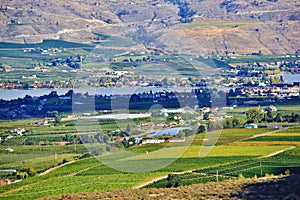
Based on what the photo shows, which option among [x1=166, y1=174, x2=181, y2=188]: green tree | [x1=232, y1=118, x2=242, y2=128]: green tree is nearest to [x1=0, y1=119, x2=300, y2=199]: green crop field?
[x1=166, y1=174, x2=181, y2=188]: green tree

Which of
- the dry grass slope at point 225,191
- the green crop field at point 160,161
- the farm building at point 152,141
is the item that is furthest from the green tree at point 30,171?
the dry grass slope at point 225,191

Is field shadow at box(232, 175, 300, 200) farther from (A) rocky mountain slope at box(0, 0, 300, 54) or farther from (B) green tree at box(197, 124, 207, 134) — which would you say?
(A) rocky mountain slope at box(0, 0, 300, 54)

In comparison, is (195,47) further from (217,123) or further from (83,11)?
(217,123)

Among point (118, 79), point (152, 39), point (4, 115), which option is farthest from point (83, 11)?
point (4, 115)

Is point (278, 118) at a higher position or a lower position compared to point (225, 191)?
higher

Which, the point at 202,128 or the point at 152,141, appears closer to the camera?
the point at 152,141

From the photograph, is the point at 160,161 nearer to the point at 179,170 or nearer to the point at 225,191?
the point at 179,170

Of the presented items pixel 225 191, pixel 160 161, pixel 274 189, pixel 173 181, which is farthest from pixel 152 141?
pixel 274 189

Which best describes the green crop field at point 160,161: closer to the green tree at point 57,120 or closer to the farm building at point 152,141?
the farm building at point 152,141

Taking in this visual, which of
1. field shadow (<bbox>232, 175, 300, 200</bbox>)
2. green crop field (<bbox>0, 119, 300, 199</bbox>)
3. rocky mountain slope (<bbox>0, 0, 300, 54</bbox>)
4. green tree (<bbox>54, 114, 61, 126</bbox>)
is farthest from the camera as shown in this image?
rocky mountain slope (<bbox>0, 0, 300, 54</bbox>)
